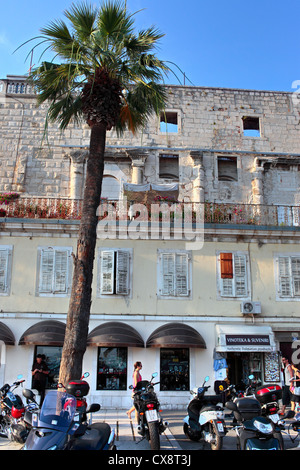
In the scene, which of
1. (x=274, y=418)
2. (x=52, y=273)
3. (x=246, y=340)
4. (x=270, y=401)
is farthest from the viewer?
(x=52, y=273)

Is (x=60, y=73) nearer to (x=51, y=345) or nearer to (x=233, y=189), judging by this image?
(x=51, y=345)

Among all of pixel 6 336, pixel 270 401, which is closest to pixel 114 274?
pixel 6 336

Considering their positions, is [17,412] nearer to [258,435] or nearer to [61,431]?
[61,431]

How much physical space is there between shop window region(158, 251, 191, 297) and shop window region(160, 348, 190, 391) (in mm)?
1845

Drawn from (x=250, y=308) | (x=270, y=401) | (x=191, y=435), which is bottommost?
(x=191, y=435)

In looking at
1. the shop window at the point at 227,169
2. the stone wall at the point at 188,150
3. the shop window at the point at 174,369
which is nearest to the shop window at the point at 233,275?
the shop window at the point at 174,369

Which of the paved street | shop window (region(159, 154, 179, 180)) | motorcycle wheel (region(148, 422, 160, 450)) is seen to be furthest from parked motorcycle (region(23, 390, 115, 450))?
shop window (region(159, 154, 179, 180))

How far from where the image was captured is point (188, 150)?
19.2m

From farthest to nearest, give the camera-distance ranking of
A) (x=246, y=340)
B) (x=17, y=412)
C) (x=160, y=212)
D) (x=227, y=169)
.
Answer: (x=227, y=169)
(x=160, y=212)
(x=246, y=340)
(x=17, y=412)

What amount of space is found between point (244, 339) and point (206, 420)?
19.4 ft

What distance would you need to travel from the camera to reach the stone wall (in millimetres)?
18828

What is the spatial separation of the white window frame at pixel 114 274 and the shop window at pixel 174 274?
41.8 inches

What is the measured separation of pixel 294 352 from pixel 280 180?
8.66m
